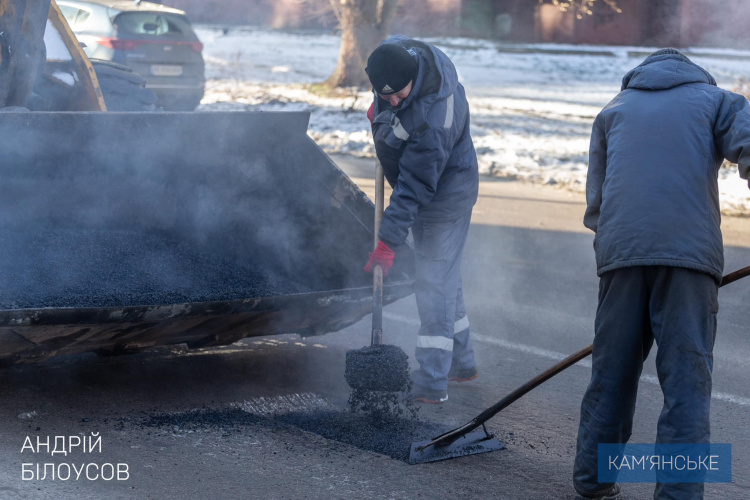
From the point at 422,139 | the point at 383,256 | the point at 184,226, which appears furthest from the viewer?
the point at 184,226

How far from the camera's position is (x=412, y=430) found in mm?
3760

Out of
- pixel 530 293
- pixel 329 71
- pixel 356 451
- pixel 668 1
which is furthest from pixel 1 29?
pixel 668 1

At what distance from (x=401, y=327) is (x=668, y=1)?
1953 cm

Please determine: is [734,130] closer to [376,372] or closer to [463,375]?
[376,372]

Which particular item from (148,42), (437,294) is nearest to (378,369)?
(437,294)

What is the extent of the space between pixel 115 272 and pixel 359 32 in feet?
42.9

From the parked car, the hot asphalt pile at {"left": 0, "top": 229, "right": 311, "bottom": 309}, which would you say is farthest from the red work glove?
the parked car

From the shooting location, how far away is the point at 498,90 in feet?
62.2

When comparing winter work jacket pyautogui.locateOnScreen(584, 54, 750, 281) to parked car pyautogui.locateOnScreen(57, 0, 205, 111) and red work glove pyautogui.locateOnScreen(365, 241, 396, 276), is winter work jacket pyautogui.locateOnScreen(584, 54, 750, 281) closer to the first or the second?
red work glove pyautogui.locateOnScreen(365, 241, 396, 276)

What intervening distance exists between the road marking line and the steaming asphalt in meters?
0.01

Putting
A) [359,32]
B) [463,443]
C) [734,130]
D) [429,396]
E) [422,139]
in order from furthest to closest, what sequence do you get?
[359,32]
[429,396]
[422,139]
[463,443]
[734,130]

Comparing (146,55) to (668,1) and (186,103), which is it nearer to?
(186,103)

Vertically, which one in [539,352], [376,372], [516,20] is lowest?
[539,352]

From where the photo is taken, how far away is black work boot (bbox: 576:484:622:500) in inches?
123
